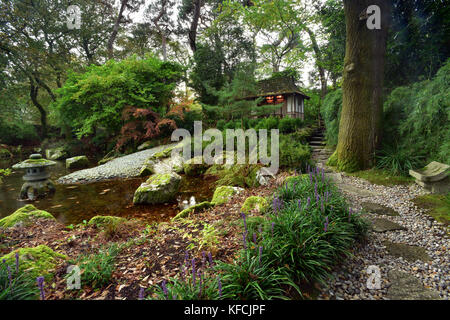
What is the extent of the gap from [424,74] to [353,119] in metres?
2.18

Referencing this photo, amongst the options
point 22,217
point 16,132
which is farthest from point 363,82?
point 16,132

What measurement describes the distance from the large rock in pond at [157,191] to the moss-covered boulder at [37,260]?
2464mm

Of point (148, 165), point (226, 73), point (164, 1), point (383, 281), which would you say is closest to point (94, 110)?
point (148, 165)

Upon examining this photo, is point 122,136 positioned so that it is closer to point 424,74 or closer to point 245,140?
point 245,140

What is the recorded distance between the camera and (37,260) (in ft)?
6.00

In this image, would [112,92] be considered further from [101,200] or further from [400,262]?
[400,262]

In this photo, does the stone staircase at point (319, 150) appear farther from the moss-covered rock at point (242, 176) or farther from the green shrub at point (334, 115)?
the moss-covered rock at point (242, 176)

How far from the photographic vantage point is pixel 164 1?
15594mm

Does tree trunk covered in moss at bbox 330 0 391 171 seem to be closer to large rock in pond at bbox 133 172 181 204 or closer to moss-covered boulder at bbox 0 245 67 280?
large rock in pond at bbox 133 172 181 204

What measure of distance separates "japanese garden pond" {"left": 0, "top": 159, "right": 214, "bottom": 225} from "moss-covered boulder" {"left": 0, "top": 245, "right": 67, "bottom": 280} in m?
1.71

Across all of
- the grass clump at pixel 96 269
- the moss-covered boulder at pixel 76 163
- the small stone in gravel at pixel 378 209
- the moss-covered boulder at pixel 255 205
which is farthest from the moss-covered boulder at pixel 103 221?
the moss-covered boulder at pixel 76 163

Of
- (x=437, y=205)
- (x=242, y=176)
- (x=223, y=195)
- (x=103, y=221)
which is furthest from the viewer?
(x=242, y=176)

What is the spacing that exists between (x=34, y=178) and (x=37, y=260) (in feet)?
15.8

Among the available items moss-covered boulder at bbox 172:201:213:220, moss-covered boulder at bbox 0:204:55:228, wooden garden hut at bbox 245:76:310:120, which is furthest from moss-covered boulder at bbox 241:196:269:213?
wooden garden hut at bbox 245:76:310:120
